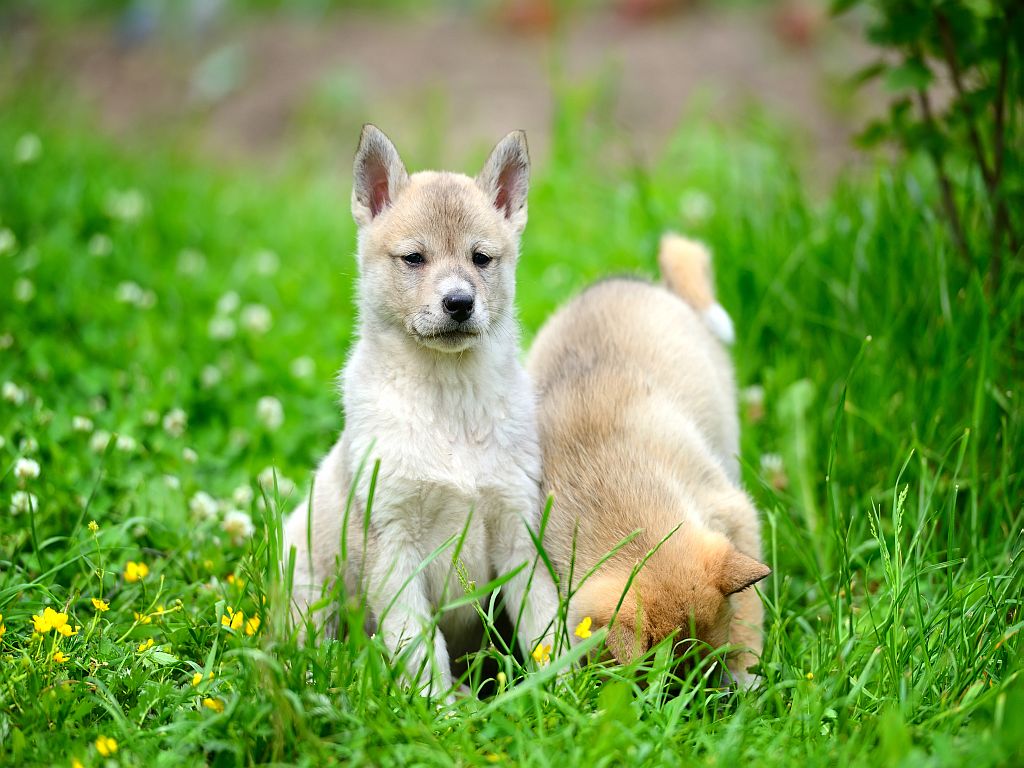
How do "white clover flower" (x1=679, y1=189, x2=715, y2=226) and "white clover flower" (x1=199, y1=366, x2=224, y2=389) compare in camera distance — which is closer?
"white clover flower" (x1=199, y1=366, x2=224, y2=389)

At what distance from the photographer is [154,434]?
13.8ft

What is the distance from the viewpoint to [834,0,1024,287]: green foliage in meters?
3.87

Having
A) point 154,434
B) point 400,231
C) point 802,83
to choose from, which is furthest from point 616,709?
point 802,83

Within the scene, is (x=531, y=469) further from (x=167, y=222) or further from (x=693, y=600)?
(x=167, y=222)

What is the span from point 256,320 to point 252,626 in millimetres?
2591

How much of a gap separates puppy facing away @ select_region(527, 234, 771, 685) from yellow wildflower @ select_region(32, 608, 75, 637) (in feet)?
4.64

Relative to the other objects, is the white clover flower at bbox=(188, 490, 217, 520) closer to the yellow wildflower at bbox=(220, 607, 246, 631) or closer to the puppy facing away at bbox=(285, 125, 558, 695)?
the puppy facing away at bbox=(285, 125, 558, 695)

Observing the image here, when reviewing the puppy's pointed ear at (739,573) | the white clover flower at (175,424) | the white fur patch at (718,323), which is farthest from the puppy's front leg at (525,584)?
the white clover flower at (175,424)

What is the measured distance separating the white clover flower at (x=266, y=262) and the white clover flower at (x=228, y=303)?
0.51 meters

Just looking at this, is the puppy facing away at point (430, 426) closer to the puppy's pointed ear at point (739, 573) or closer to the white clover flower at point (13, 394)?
the puppy's pointed ear at point (739, 573)

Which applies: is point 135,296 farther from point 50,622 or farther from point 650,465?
point 650,465

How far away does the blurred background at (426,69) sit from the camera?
8.34 metres

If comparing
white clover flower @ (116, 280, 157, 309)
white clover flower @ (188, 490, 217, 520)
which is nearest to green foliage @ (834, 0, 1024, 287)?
white clover flower @ (188, 490, 217, 520)

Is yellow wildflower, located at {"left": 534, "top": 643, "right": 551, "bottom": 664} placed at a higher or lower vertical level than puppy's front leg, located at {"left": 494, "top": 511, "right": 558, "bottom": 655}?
lower
